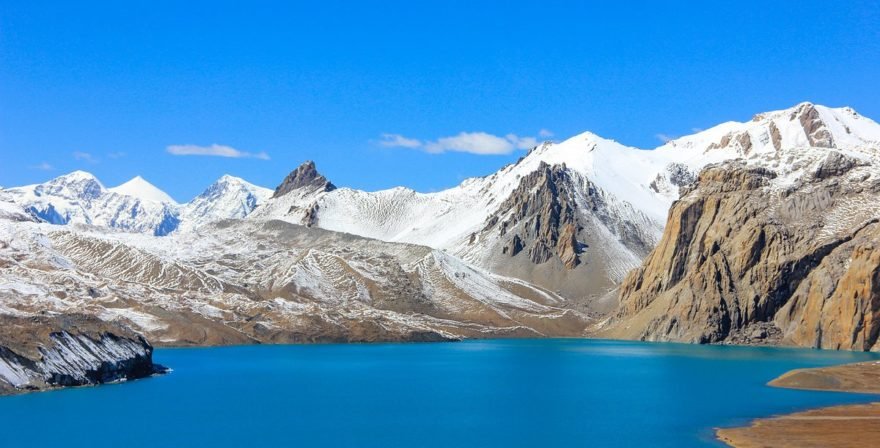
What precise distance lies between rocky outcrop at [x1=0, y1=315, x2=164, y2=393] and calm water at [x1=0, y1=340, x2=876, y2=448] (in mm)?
3585

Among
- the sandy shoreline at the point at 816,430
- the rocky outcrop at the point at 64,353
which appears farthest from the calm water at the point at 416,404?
the rocky outcrop at the point at 64,353

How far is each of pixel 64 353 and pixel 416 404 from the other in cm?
4182

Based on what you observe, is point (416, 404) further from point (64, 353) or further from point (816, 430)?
point (64, 353)

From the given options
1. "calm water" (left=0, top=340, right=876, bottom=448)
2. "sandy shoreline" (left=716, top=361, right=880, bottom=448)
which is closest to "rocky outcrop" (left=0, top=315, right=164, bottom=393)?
"calm water" (left=0, top=340, right=876, bottom=448)

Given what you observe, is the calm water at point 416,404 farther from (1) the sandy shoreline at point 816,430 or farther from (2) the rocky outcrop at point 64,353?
(2) the rocky outcrop at point 64,353

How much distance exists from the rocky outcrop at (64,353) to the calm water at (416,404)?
3.59m

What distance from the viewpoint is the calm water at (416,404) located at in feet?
260

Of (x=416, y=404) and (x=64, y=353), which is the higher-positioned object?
(x=64, y=353)

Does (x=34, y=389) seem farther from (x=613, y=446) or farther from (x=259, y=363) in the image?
(x=613, y=446)

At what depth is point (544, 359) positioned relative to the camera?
16912 centimetres

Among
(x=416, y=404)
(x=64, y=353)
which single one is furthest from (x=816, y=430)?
(x=64, y=353)

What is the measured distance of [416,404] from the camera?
101 metres

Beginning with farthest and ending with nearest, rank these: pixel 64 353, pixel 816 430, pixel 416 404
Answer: pixel 64 353 < pixel 416 404 < pixel 816 430

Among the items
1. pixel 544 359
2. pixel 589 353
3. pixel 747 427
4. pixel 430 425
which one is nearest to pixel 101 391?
pixel 430 425
